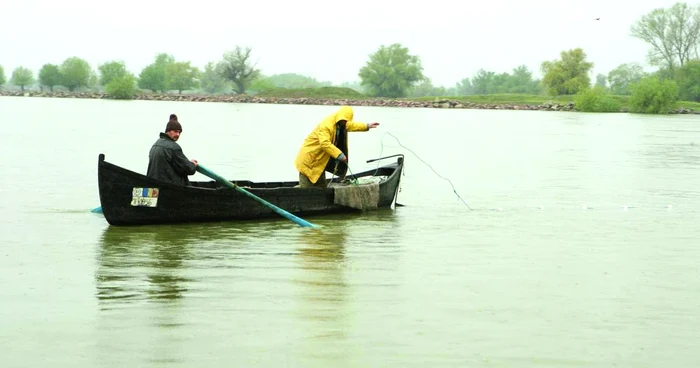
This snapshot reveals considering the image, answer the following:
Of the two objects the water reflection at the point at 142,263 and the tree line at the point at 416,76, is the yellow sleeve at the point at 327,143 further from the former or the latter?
the tree line at the point at 416,76

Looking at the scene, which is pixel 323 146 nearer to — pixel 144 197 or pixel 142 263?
pixel 144 197

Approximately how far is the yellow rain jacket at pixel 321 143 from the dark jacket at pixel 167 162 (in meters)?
1.97

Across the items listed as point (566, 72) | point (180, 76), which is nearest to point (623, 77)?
point (566, 72)

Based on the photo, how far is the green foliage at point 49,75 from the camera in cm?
14838

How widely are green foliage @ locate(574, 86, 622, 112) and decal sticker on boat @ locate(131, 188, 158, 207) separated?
283 ft

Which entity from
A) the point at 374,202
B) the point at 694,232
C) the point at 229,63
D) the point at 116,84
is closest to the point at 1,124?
the point at 374,202

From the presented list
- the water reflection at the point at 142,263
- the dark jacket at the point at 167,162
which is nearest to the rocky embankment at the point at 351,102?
the dark jacket at the point at 167,162

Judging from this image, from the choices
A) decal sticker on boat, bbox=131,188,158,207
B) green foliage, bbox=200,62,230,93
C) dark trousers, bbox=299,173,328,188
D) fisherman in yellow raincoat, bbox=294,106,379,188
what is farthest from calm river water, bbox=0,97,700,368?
green foliage, bbox=200,62,230,93

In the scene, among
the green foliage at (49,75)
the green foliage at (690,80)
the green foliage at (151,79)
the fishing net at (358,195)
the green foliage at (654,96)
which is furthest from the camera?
the green foliage at (151,79)

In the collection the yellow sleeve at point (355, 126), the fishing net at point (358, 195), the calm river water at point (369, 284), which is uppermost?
the yellow sleeve at point (355, 126)

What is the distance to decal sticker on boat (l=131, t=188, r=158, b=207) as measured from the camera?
1184 cm

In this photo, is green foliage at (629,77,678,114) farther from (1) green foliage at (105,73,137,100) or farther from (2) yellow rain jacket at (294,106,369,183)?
(2) yellow rain jacket at (294,106,369,183)

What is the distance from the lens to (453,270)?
10.0 meters

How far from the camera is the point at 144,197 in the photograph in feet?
39.0
